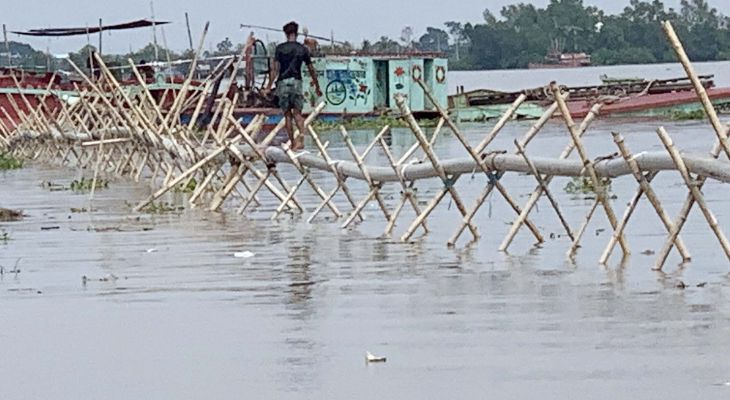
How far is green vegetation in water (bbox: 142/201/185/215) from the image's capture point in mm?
16781

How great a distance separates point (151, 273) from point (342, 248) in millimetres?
1751

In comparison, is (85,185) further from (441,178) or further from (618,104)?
(618,104)

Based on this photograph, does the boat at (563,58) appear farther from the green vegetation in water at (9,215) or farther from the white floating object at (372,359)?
the white floating object at (372,359)

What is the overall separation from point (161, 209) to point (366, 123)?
2543 cm

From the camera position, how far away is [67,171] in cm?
2572

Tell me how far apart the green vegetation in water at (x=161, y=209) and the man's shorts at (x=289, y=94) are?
1.36 m

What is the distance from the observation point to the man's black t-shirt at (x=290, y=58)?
55.9ft

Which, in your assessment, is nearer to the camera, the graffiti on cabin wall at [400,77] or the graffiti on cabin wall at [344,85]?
the graffiti on cabin wall at [344,85]

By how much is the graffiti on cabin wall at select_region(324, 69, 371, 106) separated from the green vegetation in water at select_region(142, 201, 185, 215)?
25.8 meters

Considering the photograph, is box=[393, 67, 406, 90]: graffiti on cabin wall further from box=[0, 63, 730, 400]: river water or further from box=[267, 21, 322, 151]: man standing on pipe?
box=[0, 63, 730, 400]: river water

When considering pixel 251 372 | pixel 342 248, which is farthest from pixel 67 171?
pixel 251 372

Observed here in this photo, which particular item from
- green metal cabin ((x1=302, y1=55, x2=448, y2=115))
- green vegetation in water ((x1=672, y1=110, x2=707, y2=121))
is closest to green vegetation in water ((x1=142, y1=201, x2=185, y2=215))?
green vegetation in water ((x1=672, y1=110, x2=707, y2=121))

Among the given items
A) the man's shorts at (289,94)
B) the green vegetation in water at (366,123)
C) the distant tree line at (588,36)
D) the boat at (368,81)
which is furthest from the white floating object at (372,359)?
the distant tree line at (588,36)

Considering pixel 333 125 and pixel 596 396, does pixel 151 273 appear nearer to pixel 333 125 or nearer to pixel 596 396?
pixel 596 396
